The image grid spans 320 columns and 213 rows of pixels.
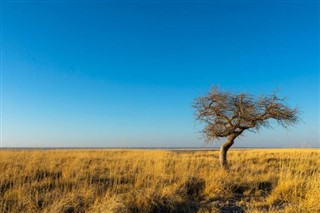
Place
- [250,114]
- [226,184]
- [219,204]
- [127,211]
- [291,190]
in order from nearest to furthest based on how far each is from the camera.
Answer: [127,211], [219,204], [291,190], [226,184], [250,114]

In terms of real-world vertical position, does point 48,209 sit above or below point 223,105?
below

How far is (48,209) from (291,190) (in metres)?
6.22

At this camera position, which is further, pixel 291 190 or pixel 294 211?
pixel 291 190

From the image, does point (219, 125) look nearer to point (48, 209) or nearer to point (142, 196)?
A: point (142, 196)

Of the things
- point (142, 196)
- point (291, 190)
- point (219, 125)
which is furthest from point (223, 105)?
point (142, 196)

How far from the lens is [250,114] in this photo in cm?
1286

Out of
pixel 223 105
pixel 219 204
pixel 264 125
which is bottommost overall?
pixel 219 204

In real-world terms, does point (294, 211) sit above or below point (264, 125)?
below

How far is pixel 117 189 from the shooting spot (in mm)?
7828

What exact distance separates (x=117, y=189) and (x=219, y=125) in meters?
7.30

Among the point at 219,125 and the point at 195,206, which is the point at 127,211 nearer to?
the point at 195,206

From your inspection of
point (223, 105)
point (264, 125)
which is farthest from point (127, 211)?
point (264, 125)

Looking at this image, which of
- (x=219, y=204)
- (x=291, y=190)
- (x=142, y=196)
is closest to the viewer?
(x=142, y=196)

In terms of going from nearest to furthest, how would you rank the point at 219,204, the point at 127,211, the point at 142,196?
the point at 127,211, the point at 142,196, the point at 219,204
